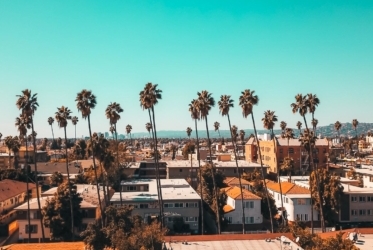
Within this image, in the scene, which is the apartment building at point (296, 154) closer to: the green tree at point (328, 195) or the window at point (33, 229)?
the green tree at point (328, 195)

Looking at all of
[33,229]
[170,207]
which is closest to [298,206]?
[170,207]

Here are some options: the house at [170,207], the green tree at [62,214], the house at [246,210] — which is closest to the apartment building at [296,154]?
the house at [246,210]

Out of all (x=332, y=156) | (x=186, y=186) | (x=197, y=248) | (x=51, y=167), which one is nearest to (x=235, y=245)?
(x=197, y=248)

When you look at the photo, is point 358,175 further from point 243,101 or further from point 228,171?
point 243,101

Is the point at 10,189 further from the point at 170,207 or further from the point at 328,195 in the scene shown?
the point at 328,195

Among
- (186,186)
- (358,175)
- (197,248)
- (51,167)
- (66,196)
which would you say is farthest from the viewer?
(51,167)

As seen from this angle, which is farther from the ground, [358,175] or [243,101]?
[243,101]

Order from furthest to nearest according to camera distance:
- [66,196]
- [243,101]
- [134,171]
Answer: [134,171] < [243,101] < [66,196]
